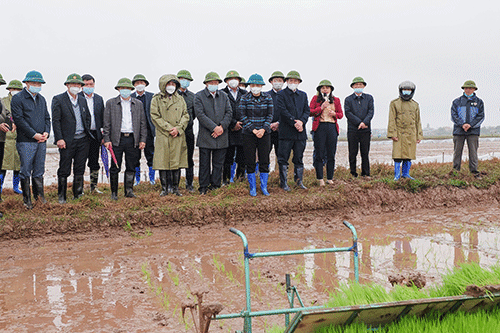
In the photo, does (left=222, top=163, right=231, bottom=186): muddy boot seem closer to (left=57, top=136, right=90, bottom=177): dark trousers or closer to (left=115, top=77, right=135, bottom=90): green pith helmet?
(left=115, top=77, right=135, bottom=90): green pith helmet

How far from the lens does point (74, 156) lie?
7.35m

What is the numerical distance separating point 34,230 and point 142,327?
3.52 metres

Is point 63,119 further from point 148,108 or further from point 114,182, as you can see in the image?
point 148,108

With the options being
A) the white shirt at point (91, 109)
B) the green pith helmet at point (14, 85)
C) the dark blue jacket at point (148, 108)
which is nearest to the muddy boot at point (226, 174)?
the dark blue jacket at point (148, 108)

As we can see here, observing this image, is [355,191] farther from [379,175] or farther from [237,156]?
[237,156]

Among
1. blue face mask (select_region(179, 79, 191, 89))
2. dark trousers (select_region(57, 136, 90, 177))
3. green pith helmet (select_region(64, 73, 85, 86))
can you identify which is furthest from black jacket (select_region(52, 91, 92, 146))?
blue face mask (select_region(179, 79, 191, 89))

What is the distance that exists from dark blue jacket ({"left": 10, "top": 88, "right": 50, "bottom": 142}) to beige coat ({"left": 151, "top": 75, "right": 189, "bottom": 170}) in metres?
1.88

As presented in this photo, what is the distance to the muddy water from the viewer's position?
3.59 meters

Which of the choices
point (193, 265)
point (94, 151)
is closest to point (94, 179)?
point (94, 151)

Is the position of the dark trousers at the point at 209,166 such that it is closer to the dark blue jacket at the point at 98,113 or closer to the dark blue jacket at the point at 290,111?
the dark blue jacket at the point at 290,111

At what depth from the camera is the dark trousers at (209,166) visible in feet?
25.4

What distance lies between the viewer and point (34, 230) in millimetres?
5977

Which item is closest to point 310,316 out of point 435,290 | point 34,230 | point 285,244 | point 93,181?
point 435,290

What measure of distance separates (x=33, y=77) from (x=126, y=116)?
160 centimetres
